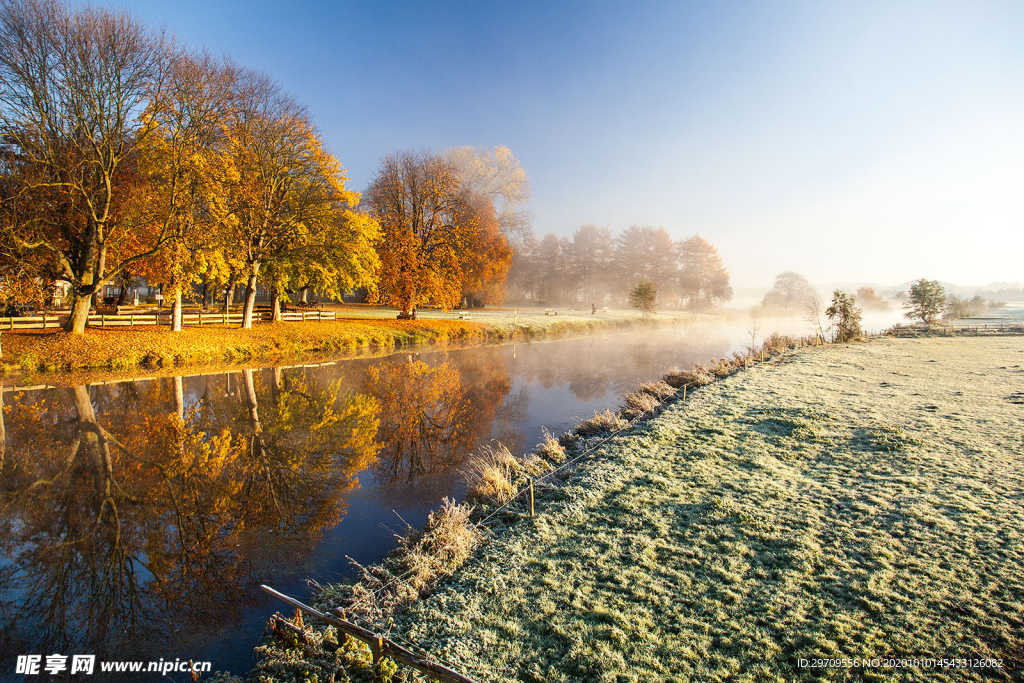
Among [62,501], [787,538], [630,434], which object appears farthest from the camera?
[630,434]

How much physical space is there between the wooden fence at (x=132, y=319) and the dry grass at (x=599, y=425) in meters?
24.3

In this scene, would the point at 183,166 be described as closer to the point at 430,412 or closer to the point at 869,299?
the point at 430,412

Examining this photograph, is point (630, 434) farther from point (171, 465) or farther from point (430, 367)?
point (430, 367)

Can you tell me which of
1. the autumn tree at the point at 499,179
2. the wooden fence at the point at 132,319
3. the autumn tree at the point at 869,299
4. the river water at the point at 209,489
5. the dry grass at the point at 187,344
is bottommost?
the river water at the point at 209,489

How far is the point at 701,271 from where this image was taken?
7800cm

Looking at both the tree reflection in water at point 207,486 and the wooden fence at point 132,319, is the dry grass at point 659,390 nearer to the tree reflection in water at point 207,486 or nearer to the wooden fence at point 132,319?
the tree reflection in water at point 207,486

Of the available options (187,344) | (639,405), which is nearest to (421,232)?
(187,344)

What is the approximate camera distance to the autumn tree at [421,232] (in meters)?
32.8

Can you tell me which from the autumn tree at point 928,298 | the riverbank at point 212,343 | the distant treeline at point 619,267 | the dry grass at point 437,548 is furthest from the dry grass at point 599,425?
the distant treeline at point 619,267

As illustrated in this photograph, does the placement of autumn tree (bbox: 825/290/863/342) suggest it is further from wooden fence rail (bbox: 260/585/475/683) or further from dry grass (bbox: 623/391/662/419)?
wooden fence rail (bbox: 260/585/475/683)

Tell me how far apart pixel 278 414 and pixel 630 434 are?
9.98 metres

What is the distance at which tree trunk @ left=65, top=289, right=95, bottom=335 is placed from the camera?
1909 centimetres

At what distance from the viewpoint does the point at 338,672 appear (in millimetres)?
3789

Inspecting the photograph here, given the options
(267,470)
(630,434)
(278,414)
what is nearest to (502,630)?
(267,470)
